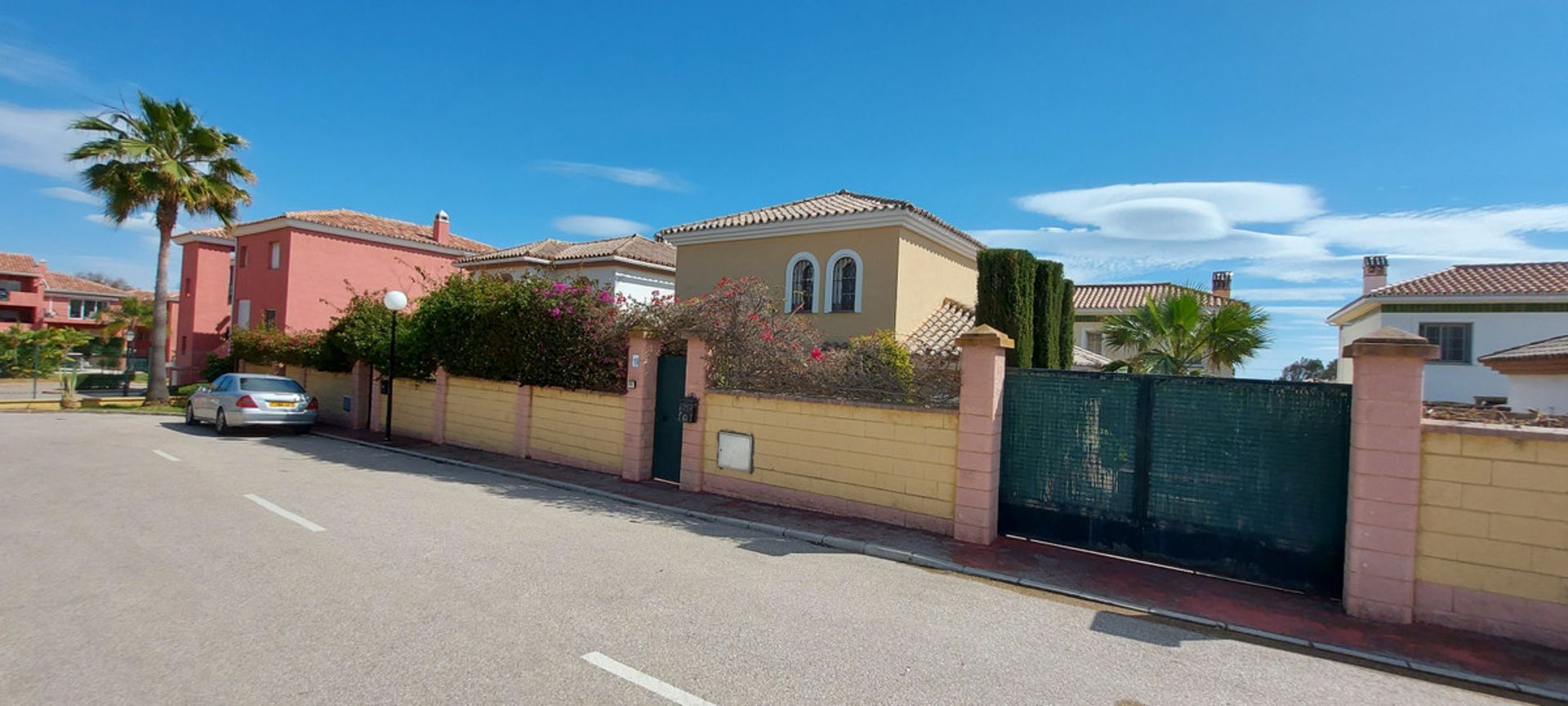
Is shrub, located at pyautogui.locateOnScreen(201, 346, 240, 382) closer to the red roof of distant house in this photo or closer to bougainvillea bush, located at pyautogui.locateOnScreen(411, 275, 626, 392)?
the red roof of distant house

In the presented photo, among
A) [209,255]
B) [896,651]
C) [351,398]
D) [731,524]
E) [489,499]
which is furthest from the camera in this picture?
[209,255]

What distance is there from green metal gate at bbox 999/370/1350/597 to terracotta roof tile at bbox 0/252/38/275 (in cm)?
7397

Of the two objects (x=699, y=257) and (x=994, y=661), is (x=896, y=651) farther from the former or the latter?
(x=699, y=257)

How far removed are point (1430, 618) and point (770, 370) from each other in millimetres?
6743

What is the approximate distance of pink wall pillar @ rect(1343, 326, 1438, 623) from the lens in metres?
5.34

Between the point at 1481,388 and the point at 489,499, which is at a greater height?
the point at 1481,388

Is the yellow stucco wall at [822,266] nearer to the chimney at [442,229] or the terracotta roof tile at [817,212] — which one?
the terracotta roof tile at [817,212]

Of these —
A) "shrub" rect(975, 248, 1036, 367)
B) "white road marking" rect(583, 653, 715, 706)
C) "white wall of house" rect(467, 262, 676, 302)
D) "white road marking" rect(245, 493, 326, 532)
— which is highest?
"white wall of house" rect(467, 262, 676, 302)

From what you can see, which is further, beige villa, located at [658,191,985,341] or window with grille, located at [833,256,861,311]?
window with grille, located at [833,256,861,311]

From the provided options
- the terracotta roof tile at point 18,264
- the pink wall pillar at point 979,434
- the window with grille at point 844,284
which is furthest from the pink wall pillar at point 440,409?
the terracotta roof tile at point 18,264

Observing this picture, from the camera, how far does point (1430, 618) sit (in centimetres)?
533

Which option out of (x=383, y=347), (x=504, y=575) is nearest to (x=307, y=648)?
(x=504, y=575)

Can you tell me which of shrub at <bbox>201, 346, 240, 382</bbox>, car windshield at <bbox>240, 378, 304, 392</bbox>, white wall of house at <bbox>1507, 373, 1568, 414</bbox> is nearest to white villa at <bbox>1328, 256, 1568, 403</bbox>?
white wall of house at <bbox>1507, 373, 1568, 414</bbox>

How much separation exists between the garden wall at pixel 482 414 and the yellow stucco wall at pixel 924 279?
8069 millimetres
